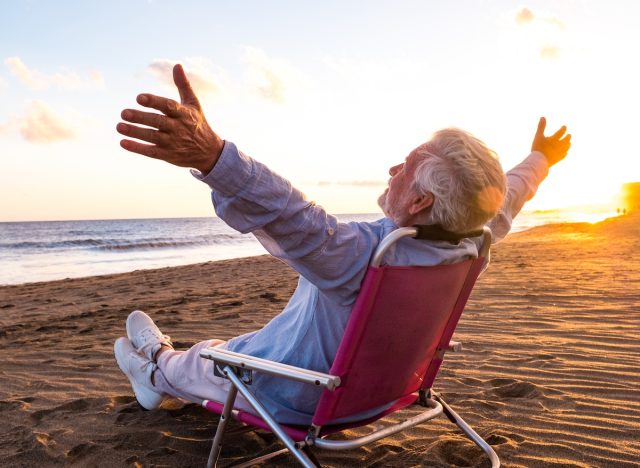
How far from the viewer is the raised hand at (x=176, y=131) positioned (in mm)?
1372

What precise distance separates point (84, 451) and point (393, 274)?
77.6 inches

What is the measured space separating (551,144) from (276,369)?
2086mm

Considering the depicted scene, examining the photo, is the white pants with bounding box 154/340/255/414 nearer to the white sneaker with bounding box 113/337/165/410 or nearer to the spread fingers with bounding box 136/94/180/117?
the white sneaker with bounding box 113/337/165/410

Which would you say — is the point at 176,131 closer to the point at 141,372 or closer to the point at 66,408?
the point at 141,372

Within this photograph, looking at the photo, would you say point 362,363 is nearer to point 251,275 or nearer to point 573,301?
point 573,301

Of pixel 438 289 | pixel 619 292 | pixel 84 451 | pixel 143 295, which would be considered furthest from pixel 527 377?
pixel 143 295

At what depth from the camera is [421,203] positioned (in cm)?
194

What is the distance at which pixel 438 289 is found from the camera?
214 centimetres

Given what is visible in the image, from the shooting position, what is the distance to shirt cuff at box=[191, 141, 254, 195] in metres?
1.58

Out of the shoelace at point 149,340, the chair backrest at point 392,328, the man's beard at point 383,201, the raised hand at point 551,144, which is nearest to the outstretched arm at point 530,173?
the raised hand at point 551,144

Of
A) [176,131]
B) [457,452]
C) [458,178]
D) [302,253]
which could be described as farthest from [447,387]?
[176,131]

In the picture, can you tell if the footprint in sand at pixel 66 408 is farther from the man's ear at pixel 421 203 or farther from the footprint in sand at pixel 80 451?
the man's ear at pixel 421 203

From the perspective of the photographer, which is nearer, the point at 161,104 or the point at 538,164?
the point at 161,104

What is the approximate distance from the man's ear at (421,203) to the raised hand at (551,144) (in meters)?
1.49
